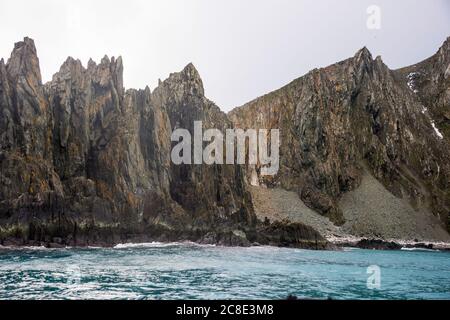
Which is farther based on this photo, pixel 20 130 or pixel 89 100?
pixel 89 100

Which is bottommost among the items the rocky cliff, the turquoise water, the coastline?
the coastline

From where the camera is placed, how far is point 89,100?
93562 millimetres

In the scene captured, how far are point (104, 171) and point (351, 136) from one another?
9583cm

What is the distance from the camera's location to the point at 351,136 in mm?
158250

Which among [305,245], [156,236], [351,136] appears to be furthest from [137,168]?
[351,136]

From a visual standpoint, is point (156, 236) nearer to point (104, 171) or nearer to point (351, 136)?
point (104, 171)

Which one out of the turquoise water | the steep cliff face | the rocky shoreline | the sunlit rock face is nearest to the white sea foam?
the rocky shoreline

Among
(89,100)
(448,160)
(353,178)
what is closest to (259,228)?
(89,100)

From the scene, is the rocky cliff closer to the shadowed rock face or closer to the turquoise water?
the shadowed rock face

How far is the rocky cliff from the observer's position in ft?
227

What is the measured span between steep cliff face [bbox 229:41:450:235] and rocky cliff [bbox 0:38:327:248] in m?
45.7
